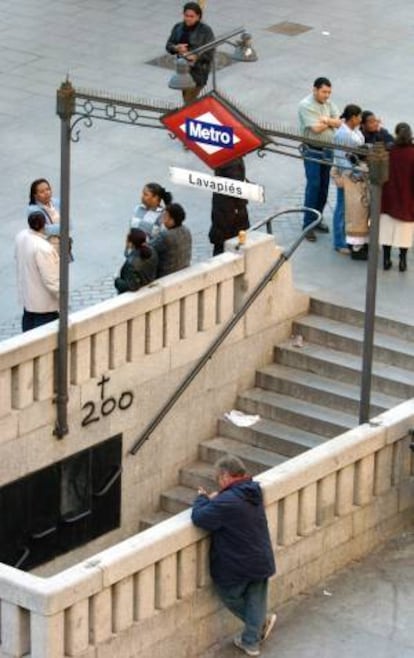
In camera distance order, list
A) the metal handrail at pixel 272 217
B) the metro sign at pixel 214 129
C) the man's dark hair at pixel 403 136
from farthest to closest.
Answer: the man's dark hair at pixel 403 136 < the metal handrail at pixel 272 217 < the metro sign at pixel 214 129

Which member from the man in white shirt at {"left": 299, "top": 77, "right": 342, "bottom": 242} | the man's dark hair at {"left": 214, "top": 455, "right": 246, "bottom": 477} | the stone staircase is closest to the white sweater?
the stone staircase

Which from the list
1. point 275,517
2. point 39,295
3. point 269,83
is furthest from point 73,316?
point 269,83

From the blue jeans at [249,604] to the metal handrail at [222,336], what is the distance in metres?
4.65

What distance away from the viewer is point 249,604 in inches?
687

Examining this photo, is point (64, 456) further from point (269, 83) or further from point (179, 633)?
point (269, 83)

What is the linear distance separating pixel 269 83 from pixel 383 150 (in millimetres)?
10244

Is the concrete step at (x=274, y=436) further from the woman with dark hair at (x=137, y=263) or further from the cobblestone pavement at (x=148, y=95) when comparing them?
the woman with dark hair at (x=137, y=263)

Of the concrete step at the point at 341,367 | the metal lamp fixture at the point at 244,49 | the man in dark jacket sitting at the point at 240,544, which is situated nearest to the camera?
the man in dark jacket sitting at the point at 240,544

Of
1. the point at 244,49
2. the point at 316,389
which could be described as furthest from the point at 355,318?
the point at 244,49

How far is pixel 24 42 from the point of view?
29.8 m

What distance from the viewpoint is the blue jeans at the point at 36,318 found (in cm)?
2162

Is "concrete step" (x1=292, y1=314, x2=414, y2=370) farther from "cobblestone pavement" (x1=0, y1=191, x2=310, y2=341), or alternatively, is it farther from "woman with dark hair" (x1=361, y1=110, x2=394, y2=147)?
"woman with dark hair" (x1=361, y1=110, x2=394, y2=147)

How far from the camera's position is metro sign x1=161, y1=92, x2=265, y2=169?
1939 cm

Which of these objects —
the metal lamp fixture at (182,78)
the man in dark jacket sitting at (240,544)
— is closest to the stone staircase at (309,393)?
the metal lamp fixture at (182,78)
